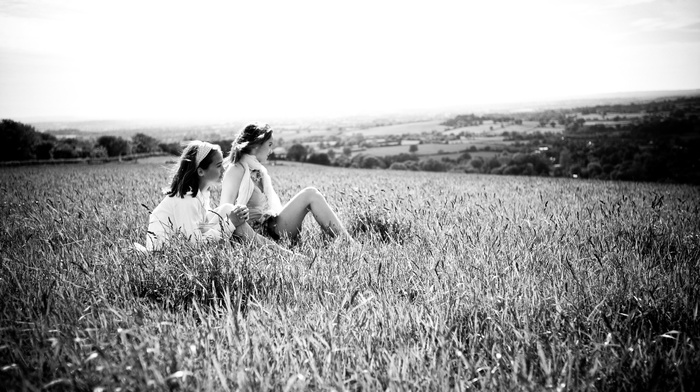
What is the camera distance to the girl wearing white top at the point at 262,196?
14.2ft

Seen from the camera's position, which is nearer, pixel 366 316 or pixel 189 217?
pixel 366 316

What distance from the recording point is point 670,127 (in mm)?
49500

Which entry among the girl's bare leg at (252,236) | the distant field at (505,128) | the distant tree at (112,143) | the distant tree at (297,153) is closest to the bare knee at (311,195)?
the girl's bare leg at (252,236)

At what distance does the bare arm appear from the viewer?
4527mm

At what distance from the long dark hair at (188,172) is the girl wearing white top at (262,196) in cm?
68

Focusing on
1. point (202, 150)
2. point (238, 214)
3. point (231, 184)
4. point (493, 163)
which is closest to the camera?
point (238, 214)

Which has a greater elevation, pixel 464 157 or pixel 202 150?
pixel 202 150

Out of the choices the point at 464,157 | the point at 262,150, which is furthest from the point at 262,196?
the point at 464,157

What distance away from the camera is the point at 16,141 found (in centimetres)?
5750

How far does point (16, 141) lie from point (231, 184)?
72.5 meters

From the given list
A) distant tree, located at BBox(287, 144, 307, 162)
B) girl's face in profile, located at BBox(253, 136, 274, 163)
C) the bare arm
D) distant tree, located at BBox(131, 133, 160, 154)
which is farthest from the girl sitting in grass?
distant tree, located at BBox(131, 133, 160, 154)

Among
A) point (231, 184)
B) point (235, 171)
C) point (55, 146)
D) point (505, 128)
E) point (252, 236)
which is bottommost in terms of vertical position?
point (252, 236)

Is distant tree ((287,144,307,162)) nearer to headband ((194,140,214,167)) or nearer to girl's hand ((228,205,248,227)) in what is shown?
headband ((194,140,214,167))

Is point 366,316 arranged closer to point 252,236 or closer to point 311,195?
point 252,236
